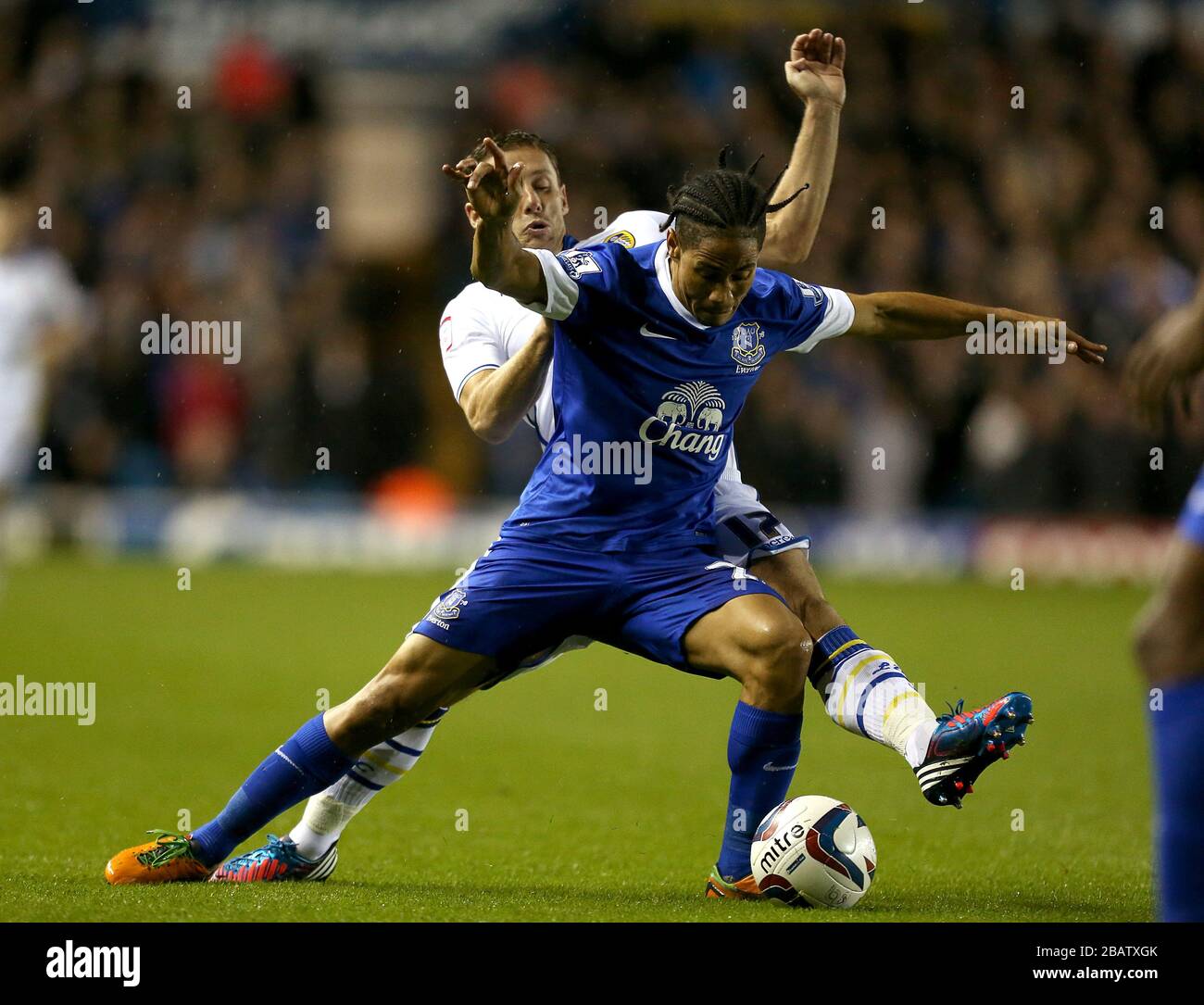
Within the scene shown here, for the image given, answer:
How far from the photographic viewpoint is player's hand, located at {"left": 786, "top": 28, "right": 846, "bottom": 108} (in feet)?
19.2

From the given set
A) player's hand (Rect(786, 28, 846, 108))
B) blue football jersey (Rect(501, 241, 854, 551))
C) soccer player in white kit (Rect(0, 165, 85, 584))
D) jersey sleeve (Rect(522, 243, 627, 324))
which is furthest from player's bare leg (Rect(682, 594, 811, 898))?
soccer player in white kit (Rect(0, 165, 85, 584))

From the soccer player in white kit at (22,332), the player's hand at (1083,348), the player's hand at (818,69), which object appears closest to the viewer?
the player's hand at (1083,348)

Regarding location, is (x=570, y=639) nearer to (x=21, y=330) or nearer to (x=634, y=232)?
(x=634, y=232)

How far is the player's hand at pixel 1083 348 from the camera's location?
5086 millimetres

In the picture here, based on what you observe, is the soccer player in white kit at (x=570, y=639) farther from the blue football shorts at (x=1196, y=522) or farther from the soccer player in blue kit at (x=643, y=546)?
the blue football shorts at (x=1196, y=522)

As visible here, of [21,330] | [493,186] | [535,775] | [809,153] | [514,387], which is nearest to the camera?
[493,186]

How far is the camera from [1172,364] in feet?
10.4

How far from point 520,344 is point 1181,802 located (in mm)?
2738

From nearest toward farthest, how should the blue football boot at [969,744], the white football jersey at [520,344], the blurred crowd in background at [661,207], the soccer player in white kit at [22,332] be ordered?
the blue football boot at [969,744] → the white football jersey at [520,344] → the soccer player in white kit at [22,332] → the blurred crowd in background at [661,207]

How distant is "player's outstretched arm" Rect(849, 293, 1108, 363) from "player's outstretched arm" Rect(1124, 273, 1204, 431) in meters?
1.89

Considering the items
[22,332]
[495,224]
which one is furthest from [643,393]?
[22,332]

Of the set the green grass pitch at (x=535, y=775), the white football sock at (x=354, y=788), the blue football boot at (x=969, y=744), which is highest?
the blue football boot at (x=969, y=744)

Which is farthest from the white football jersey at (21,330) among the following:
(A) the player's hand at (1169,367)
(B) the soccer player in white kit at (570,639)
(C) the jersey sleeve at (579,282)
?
(A) the player's hand at (1169,367)
